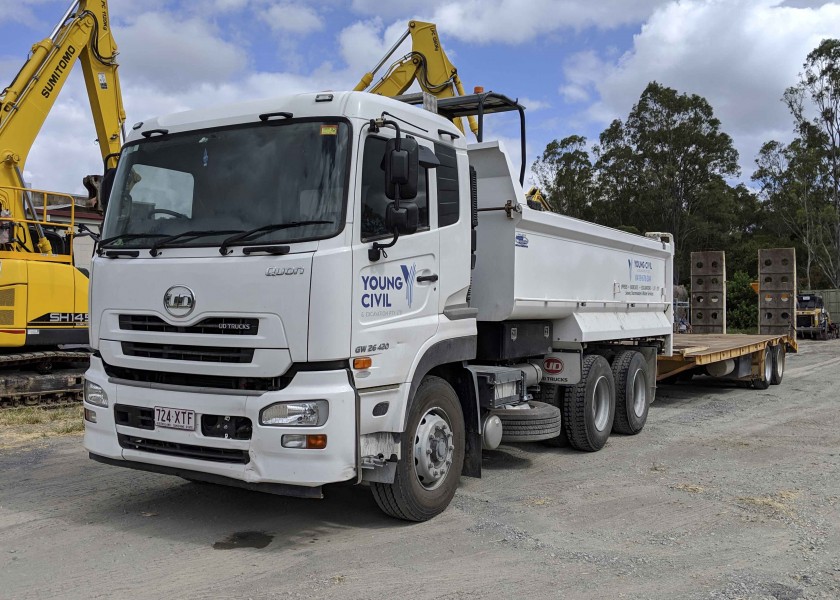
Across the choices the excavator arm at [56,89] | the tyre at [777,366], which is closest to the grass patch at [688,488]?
the tyre at [777,366]

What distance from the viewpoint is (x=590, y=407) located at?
826 centimetres

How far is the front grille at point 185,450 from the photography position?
4.91 metres

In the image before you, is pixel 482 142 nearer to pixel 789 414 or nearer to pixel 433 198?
pixel 433 198

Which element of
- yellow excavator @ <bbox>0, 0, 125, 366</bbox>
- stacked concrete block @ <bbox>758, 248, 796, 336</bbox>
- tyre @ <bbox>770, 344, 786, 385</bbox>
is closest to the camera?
yellow excavator @ <bbox>0, 0, 125, 366</bbox>

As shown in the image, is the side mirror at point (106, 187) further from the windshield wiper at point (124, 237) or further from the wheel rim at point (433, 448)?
the wheel rim at point (433, 448)

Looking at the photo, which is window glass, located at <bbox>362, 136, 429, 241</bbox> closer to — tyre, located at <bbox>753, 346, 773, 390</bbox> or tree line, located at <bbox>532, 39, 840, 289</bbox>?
tyre, located at <bbox>753, 346, 773, 390</bbox>

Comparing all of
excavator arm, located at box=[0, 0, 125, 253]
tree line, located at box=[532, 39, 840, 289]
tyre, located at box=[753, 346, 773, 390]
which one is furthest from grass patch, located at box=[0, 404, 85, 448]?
tree line, located at box=[532, 39, 840, 289]

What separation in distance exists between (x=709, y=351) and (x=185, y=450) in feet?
30.6

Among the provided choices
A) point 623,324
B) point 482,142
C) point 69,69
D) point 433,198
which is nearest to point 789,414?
point 623,324

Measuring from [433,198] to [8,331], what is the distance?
7614mm

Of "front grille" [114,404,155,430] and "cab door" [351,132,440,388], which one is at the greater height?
"cab door" [351,132,440,388]

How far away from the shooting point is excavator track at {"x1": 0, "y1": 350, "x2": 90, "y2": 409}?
1073cm

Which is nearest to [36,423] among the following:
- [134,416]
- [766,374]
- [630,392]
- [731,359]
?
[134,416]

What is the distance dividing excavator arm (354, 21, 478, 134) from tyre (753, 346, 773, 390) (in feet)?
24.7
